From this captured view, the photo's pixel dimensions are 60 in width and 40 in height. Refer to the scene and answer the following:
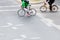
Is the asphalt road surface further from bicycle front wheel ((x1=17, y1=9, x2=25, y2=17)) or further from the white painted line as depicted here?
bicycle front wheel ((x1=17, y1=9, x2=25, y2=17))

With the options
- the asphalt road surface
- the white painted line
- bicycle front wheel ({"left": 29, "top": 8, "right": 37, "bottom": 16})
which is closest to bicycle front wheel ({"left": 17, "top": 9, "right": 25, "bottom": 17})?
the asphalt road surface

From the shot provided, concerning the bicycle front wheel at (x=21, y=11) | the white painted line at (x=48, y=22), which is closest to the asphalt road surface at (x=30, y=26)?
the white painted line at (x=48, y=22)

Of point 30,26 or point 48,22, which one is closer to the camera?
point 30,26

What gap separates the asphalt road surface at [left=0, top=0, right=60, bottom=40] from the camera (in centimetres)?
1288

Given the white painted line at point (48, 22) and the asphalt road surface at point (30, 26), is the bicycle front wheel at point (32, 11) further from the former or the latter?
the white painted line at point (48, 22)

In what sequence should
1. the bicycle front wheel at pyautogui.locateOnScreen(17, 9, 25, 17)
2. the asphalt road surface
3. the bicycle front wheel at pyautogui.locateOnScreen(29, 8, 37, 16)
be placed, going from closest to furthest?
the asphalt road surface < the bicycle front wheel at pyautogui.locateOnScreen(17, 9, 25, 17) < the bicycle front wheel at pyautogui.locateOnScreen(29, 8, 37, 16)

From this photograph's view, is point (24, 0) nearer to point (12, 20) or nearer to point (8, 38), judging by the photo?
point (12, 20)

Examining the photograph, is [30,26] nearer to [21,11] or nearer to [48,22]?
[48,22]

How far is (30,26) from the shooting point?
1496 centimetres

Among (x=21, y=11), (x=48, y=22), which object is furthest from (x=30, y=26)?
(x=21, y=11)

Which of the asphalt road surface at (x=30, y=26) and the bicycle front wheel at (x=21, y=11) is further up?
the bicycle front wheel at (x=21, y=11)

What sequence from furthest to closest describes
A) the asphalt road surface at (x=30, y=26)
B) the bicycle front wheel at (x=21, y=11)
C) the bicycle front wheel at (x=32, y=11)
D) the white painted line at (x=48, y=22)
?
the bicycle front wheel at (x=32, y=11)
the bicycle front wheel at (x=21, y=11)
the white painted line at (x=48, y=22)
the asphalt road surface at (x=30, y=26)

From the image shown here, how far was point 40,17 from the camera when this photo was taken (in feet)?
57.6

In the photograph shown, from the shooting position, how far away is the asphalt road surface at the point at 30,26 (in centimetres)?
1288
